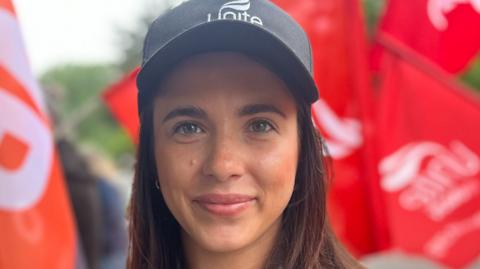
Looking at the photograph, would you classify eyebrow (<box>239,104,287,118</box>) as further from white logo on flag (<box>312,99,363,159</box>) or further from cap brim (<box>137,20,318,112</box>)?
white logo on flag (<box>312,99,363,159</box>)

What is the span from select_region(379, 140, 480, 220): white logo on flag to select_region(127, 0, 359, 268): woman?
2059mm

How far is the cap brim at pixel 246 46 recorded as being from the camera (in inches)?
68.4

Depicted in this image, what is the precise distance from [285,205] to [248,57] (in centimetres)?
34

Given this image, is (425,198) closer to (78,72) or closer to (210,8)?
(210,8)

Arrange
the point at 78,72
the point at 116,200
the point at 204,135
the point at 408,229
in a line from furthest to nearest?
the point at 78,72 → the point at 116,200 → the point at 408,229 → the point at 204,135

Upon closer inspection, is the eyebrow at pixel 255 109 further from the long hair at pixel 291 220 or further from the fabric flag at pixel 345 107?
the fabric flag at pixel 345 107

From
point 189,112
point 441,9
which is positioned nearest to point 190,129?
point 189,112

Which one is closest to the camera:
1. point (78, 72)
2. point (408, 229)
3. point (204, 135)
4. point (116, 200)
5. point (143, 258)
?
point (204, 135)

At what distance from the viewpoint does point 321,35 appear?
13.1ft

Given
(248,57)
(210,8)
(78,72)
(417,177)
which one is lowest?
(248,57)

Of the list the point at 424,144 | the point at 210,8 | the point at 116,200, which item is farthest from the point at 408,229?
the point at 210,8

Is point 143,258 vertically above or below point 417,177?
below

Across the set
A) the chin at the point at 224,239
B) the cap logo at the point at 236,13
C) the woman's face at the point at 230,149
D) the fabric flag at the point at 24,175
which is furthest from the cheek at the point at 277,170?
the fabric flag at the point at 24,175

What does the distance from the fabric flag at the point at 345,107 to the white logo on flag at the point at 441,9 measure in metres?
0.95
